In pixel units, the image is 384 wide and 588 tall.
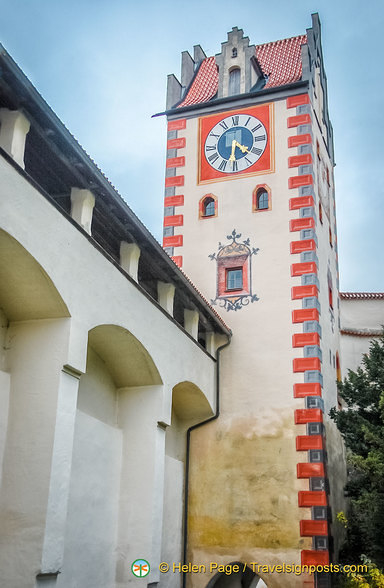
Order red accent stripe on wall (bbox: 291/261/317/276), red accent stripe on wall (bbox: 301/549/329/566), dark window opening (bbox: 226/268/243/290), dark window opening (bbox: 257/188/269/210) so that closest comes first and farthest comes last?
red accent stripe on wall (bbox: 301/549/329/566)
red accent stripe on wall (bbox: 291/261/317/276)
dark window opening (bbox: 226/268/243/290)
dark window opening (bbox: 257/188/269/210)

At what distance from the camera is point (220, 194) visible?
17.8 meters

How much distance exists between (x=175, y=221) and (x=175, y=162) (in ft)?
5.89

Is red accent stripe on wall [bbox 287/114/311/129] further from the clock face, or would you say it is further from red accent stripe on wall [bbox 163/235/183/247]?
red accent stripe on wall [bbox 163/235/183/247]

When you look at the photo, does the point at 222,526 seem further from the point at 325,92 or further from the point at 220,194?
the point at 325,92

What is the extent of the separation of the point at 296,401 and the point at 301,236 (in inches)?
157

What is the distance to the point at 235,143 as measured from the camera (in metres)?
18.1

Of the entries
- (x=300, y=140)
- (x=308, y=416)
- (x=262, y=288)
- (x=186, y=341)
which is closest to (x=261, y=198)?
(x=300, y=140)

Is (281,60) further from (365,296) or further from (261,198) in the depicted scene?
(365,296)

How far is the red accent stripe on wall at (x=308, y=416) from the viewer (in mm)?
14773

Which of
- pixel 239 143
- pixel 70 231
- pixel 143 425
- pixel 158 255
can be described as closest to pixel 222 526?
pixel 143 425

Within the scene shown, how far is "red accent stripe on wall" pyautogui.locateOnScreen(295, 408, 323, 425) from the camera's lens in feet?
48.5

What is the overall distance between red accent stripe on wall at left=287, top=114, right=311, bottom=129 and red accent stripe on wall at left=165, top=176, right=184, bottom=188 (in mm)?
3122

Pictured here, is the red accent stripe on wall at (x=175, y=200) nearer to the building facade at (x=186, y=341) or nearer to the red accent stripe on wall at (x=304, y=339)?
the building facade at (x=186, y=341)

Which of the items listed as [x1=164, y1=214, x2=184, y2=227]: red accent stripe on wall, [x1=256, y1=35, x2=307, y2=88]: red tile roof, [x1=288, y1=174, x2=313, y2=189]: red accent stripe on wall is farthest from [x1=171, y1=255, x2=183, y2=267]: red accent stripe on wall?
[x1=256, y1=35, x2=307, y2=88]: red tile roof
